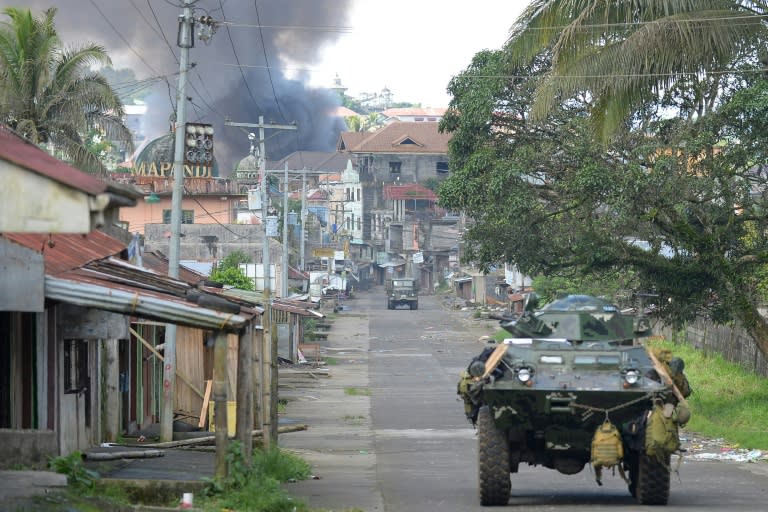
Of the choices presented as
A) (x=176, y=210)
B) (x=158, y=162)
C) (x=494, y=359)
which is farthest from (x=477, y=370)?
(x=158, y=162)

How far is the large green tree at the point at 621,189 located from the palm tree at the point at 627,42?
6.05 feet

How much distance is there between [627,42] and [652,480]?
7624mm

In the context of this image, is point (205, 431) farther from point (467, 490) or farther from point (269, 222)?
point (269, 222)

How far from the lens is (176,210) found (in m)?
23.9

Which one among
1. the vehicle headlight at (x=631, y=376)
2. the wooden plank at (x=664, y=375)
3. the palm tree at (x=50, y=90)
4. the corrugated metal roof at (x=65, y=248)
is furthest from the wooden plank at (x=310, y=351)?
the vehicle headlight at (x=631, y=376)

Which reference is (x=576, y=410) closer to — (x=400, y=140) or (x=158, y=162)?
(x=158, y=162)

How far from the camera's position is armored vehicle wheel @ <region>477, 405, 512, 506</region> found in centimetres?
1415

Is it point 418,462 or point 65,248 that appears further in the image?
point 418,462

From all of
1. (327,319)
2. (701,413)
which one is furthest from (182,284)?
(327,319)

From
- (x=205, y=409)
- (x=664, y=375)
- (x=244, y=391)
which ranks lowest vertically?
(x=205, y=409)

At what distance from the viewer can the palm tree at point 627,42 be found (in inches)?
755

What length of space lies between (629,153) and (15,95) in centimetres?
1415

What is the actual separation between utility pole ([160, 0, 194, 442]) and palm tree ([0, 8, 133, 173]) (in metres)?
6.66

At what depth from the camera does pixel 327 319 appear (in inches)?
2874
